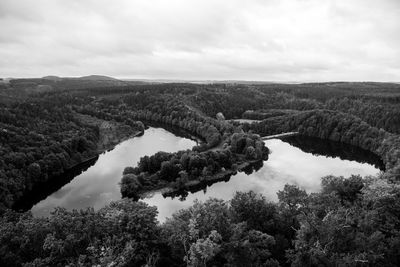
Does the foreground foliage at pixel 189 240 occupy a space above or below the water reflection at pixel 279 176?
above

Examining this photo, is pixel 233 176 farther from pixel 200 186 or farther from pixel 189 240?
pixel 189 240

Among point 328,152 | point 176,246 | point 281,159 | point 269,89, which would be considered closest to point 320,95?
point 269,89

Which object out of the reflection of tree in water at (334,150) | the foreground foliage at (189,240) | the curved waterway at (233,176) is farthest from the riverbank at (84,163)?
the reflection of tree in water at (334,150)

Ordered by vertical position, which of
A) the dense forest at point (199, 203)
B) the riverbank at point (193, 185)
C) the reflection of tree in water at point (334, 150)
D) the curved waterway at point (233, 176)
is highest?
the dense forest at point (199, 203)

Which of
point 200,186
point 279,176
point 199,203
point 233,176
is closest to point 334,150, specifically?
point 279,176

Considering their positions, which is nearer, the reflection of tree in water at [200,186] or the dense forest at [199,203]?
the dense forest at [199,203]

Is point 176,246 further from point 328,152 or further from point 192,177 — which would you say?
point 328,152

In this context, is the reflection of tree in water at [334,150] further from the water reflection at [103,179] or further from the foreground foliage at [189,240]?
the foreground foliage at [189,240]
